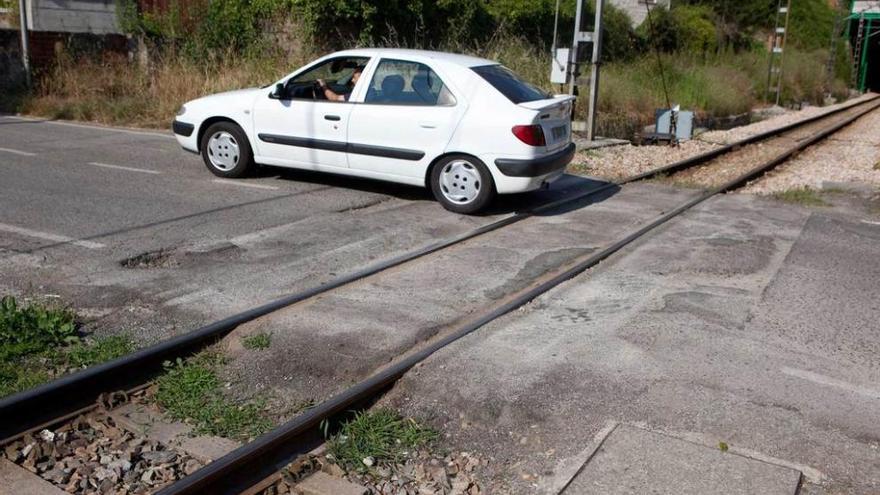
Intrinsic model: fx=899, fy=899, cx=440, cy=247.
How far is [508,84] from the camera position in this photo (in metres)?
9.98

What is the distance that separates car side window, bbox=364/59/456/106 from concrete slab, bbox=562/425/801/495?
5952 millimetres

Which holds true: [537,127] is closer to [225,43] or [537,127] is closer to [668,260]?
[668,260]

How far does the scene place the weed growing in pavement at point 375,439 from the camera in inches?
170

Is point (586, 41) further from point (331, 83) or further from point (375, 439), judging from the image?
point (375, 439)

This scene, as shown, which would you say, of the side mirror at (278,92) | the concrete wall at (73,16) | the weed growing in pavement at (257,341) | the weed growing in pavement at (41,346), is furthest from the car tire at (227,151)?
the concrete wall at (73,16)

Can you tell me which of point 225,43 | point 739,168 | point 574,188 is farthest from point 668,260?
point 225,43

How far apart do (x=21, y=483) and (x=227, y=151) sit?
24.2 feet

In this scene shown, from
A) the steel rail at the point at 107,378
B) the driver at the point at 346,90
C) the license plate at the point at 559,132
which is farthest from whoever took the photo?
the driver at the point at 346,90

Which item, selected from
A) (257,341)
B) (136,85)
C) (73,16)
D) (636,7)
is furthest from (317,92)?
(636,7)

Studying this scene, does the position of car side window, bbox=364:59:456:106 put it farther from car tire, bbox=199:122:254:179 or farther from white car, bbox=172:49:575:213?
car tire, bbox=199:122:254:179

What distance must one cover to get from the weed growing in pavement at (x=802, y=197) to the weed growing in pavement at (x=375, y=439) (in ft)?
28.7

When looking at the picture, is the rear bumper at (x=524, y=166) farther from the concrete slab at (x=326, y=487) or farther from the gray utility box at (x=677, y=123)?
the gray utility box at (x=677, y=123)

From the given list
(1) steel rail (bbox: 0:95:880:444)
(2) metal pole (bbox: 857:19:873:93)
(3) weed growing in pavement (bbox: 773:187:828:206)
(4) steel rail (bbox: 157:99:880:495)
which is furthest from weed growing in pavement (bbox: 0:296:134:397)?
(2) metal pole (bbox: 857:19:873:93)

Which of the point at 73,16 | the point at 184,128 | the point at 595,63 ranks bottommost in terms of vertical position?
the point at 184,128
